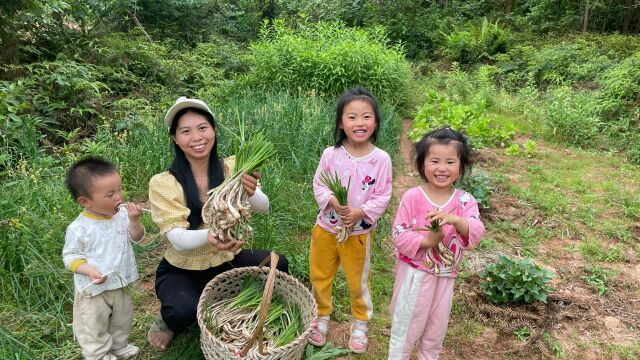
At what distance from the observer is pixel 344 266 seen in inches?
100

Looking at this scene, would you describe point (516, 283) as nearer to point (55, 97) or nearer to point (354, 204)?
point (354, 204)

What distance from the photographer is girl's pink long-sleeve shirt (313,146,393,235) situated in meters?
2.38

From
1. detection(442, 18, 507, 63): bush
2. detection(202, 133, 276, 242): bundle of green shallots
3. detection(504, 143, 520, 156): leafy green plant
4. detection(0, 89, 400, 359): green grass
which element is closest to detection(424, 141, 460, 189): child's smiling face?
detection(202, 133, 276, 242): bundle of green shallots

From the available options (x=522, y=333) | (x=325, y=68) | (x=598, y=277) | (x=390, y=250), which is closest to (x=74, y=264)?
(x=390, y=250)

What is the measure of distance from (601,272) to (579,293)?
1.22 feet

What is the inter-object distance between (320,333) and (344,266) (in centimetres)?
45

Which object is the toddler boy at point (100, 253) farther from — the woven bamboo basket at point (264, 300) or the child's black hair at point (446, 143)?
the child's black hair at point (446, 143)

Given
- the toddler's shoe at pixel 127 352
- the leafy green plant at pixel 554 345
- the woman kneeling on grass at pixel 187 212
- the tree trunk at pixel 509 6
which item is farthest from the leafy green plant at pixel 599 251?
the tree trunk at pixel 509 6

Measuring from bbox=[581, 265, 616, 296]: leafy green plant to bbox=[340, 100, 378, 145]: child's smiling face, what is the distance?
7.19ft

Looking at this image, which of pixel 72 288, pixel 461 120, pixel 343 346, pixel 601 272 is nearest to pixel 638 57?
pixel 461 120

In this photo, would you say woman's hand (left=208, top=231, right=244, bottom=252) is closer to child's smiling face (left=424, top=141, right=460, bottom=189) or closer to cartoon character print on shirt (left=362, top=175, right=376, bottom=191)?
cartoon character print on shirt (left=362, top=175, right=376, bottom=191)

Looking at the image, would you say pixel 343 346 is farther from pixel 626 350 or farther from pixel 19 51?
pixel 19 51

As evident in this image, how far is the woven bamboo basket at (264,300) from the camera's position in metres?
1.95

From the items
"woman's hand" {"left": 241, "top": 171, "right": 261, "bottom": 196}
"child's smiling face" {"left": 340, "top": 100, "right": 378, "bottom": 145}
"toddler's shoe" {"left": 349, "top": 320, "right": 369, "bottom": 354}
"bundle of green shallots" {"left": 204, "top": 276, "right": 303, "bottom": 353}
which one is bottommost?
"toddler's shoe" {"left": 349, "top": 320, "right": 369, "bottom": 354}
